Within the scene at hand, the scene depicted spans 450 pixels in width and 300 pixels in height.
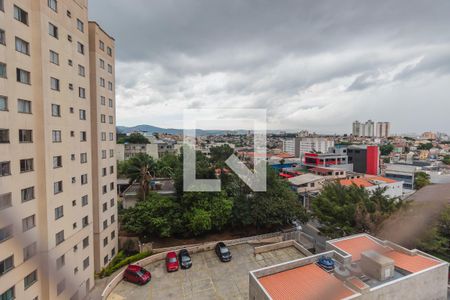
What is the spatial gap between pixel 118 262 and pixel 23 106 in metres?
5.33

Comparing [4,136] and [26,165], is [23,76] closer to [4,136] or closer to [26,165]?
[4,136]

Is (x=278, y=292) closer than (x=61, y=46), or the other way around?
(x=278, y=292)

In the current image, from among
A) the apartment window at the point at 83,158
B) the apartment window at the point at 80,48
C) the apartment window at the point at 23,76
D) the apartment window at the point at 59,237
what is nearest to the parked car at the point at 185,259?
the apartment window at the point at 59,237

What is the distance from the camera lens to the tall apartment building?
396cm

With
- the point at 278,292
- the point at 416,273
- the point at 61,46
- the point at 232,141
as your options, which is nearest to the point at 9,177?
the point at 61,46

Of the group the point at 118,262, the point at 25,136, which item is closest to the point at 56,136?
the point at 25,136

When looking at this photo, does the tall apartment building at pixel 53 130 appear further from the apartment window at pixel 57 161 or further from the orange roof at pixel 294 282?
the orange roof at pixel 294 282

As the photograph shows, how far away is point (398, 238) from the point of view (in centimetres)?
172

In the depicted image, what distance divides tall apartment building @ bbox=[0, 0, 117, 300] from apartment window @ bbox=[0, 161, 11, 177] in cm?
1

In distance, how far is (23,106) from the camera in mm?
4258

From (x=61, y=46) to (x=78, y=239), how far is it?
448cm

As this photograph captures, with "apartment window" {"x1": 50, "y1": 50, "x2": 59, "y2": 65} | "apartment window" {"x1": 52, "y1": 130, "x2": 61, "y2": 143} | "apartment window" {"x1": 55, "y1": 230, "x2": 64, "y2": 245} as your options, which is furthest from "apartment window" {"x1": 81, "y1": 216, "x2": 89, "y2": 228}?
"apartment window" {"x1": 50, "y1": 50, "x2": 59, "y2": 65}

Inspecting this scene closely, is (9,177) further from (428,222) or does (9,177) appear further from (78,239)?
(428,222)

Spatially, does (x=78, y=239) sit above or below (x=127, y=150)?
below
